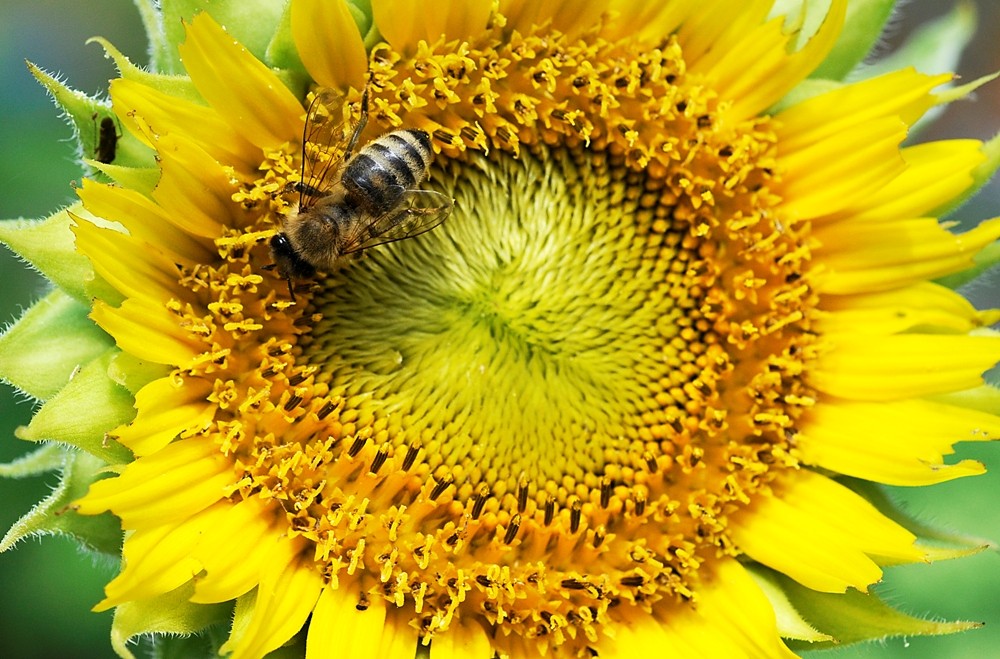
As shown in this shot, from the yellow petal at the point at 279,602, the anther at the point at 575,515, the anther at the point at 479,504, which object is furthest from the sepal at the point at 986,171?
the yellow petal at the point at 279,602

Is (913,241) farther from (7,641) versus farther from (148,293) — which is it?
(7,641)

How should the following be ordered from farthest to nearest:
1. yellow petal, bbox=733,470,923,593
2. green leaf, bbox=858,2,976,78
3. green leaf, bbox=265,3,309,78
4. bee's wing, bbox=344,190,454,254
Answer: green leaf, bbox=858,2,976,78 < yellow petal, bbox=733,470,923,593 < bee's wing, bbox=344,190,454,254 < green leaf, bbox=265,3,309,78

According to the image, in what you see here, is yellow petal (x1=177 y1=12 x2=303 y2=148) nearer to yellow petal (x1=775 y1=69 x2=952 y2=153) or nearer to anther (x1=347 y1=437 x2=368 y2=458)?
anther (x1=347 y1=437 x2=368 y2=458)

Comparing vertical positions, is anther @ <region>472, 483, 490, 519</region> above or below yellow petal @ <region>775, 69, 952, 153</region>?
below

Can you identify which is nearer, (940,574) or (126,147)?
(126,147)

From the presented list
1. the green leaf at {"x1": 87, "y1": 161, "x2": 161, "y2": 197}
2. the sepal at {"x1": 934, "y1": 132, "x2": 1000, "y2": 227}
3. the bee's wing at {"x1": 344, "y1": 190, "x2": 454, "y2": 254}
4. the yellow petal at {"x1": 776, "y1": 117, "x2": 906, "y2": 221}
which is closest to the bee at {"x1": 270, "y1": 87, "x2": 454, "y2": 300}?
the bee's wing at {"x1": 344, "y1": 190, "x2": 454, "y2": 254}

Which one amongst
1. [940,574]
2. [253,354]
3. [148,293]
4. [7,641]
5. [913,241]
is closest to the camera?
[148,293]

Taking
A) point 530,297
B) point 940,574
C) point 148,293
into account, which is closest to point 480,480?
point 530,297
